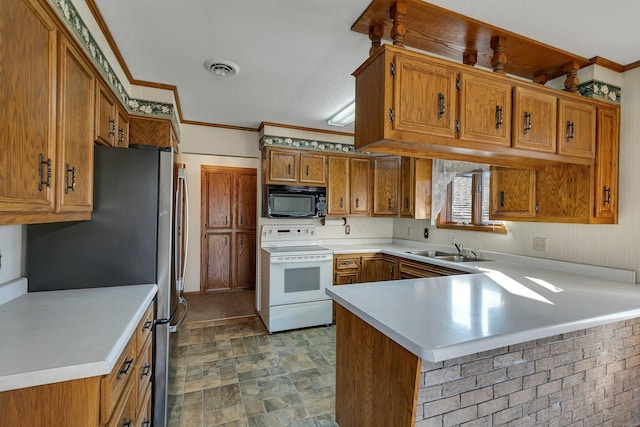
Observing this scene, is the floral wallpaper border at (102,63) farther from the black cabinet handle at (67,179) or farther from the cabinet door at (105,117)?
the black cabinet handle at (67,179)

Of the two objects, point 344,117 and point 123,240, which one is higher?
point 344,117

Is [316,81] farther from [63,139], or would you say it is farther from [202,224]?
[202,224]

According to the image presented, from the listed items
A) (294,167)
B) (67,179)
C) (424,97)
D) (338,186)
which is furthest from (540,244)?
(67,179)

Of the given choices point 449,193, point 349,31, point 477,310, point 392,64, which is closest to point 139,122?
point 349,31

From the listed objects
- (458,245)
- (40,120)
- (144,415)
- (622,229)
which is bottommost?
(144,415)

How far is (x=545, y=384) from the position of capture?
4.50 ft

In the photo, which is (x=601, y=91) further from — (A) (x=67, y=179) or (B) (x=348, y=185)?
(A) (x=67, y=179)

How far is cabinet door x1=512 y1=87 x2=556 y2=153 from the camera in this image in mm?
1720

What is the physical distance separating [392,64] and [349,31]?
1.74 ft

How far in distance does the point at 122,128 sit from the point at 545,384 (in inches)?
124

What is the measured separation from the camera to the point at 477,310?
1.38 m

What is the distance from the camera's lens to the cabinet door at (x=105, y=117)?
1.67 m

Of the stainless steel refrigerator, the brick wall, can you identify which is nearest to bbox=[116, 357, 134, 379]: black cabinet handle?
the stainless steel refrigerator

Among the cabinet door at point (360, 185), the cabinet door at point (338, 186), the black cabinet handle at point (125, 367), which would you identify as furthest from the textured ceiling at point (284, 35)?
the black cabinet handle at point (125, 367)
